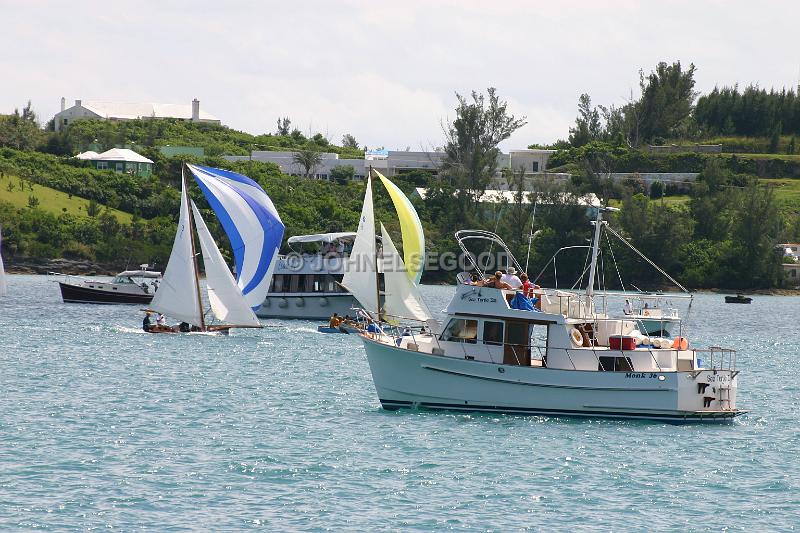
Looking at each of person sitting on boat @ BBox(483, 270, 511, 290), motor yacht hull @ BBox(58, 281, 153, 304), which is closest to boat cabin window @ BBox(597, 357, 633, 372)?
person sitting on boat @ BBox(483, 270, 511, 290)

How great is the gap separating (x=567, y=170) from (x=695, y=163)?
15.9 metres

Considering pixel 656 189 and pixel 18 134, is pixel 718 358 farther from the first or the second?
pixel 18 134

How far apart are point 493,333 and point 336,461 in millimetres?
6752

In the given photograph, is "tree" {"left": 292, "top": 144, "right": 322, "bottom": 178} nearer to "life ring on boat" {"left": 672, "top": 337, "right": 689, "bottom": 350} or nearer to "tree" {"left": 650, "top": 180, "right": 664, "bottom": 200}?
"tree" {"left": 650, "top": 180, "right": 664, "bottom": 200}

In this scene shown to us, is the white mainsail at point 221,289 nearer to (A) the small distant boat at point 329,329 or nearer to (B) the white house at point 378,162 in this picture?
(A) the small distant boat at point 329,329

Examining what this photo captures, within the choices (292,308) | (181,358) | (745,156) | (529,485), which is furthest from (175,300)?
(745,156)

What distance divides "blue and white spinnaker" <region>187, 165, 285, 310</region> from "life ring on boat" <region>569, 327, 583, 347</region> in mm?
26758

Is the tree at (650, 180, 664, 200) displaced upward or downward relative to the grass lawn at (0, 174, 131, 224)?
upward

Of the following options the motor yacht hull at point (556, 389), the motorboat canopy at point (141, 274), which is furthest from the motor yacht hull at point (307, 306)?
the motor yacht hull at point (556, 389)

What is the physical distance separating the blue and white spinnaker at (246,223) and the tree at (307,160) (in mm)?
84015

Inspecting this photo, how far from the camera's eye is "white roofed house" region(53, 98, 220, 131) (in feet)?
590

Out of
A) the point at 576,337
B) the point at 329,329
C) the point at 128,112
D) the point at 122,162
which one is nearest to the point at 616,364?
the point at 576,337

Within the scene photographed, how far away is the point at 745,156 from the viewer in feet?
501

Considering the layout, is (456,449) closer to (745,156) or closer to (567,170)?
(567,170)
